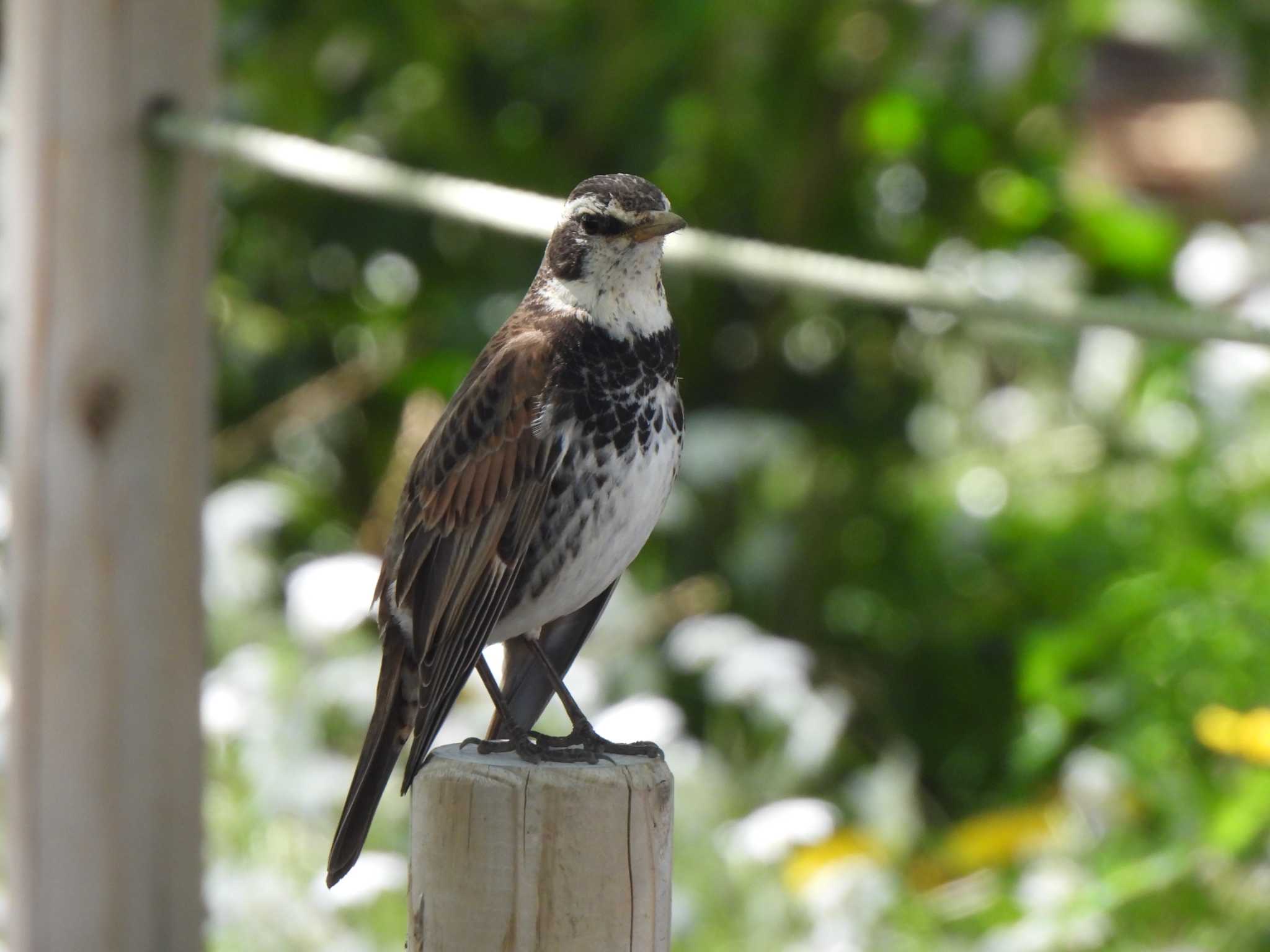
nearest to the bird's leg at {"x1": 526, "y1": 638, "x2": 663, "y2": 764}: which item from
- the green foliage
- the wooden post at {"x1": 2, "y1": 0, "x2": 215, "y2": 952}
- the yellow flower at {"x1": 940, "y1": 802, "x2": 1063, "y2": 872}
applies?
the wooden post at {"x1": 2, "y1": 0, "x2": 215, "y2": 952}

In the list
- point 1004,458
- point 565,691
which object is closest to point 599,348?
point 565,691

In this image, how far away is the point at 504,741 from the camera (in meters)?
2.19

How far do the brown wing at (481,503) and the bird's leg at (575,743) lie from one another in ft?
0.57

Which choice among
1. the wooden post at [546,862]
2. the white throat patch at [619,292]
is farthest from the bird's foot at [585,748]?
the white throat patch at [619,292]

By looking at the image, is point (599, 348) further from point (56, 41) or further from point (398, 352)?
point (398, 352)

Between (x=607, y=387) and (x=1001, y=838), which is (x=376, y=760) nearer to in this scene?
(x=607, y=387)

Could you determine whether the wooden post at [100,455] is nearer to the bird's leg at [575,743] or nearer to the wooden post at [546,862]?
the bird's leg at [575,743]

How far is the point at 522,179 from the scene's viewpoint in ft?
16.4

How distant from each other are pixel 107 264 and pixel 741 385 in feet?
8.41

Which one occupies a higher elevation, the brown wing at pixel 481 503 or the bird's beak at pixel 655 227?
the bird's beak at pixel 655 227

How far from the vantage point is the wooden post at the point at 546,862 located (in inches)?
69.7

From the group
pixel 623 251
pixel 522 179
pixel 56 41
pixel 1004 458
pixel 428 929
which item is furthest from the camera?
pixel 1004 458

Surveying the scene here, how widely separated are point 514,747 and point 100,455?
122cm

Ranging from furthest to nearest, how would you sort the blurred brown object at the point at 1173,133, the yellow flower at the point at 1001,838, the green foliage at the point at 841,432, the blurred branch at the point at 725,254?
the blurred brown object at the point at 1173,133, the yellow flower at the point at 1001,838, the green foliage at the point at 841,432, the blurred branch at the point at 725,254
